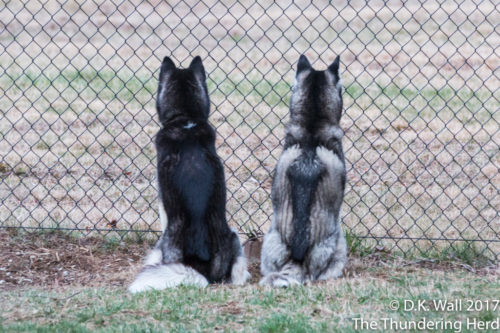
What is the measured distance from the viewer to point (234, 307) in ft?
13.1

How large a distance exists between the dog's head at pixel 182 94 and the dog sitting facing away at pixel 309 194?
0.67 m

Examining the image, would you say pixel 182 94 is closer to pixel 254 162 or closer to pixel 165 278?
pixel 165 278

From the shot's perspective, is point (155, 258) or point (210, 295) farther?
point (155, 258)

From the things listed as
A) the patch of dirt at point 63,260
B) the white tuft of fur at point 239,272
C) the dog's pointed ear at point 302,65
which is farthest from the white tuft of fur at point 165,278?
the dog's pointed ear at point 302,65

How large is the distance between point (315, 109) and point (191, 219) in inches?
47.0

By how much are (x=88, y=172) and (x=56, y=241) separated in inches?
84.9

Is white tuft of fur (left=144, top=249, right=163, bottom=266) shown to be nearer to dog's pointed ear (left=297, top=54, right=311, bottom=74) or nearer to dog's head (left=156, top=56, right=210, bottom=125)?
dog's head (left=156, top=56, right=210, bottom=125)

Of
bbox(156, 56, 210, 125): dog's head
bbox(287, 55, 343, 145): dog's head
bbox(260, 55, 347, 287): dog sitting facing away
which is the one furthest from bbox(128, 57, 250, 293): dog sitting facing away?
bbox(287, 55, 343, 145): dog's head

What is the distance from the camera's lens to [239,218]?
6.64m

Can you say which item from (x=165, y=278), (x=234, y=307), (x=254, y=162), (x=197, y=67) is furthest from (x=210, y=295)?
(x=254, y=162)

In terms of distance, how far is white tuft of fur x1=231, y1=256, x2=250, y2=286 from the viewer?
4.89m

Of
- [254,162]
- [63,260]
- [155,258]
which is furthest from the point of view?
[254,162]

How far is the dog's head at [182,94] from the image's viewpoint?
17.3ft

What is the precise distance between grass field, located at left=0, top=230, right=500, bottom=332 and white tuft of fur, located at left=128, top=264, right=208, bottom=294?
0.36 feet
